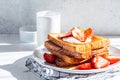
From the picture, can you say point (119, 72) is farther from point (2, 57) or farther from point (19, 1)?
point (19, 1)

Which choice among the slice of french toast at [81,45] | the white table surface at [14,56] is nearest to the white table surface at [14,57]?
the white table surface at [14,56]

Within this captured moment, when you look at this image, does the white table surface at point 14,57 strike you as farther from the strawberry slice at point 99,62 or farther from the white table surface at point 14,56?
the strawberry slice at point 99,62

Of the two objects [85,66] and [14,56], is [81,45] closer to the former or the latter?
[85,66]

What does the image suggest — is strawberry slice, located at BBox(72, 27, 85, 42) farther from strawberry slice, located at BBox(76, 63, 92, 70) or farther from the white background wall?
the white background wall

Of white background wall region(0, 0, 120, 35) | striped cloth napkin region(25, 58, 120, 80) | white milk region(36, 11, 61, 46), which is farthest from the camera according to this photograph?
white background wall region(0, 0, 120, 35)

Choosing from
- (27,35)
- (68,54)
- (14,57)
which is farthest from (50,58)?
(27,35)

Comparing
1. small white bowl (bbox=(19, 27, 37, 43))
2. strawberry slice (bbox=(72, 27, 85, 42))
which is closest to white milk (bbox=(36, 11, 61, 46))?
small white bowl (bbox=(19, 27, 37, 43))
